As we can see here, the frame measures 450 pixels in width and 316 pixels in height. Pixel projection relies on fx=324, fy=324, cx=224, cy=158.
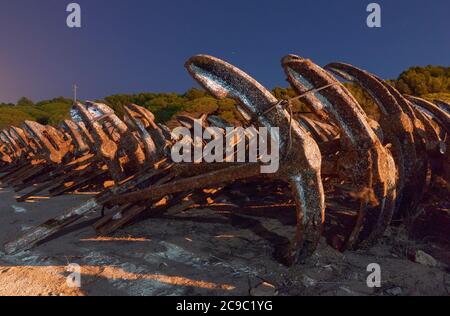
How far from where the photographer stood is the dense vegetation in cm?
1959

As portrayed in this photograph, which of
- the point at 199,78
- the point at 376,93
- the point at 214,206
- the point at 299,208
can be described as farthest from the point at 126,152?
the point at 376,93

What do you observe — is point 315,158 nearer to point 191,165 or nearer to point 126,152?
point 191,165

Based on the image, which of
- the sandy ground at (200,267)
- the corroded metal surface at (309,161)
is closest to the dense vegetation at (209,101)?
the corroded metal surface at (309,161)

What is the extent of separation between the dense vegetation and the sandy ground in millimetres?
9991

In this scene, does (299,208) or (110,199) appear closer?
(299,208)

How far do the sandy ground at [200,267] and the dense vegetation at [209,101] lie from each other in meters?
9.99

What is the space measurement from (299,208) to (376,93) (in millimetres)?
1729

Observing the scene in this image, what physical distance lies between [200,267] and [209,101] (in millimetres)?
23947

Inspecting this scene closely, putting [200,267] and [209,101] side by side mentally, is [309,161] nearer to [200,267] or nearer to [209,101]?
[200,267]

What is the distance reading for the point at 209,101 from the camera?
85.7ft
